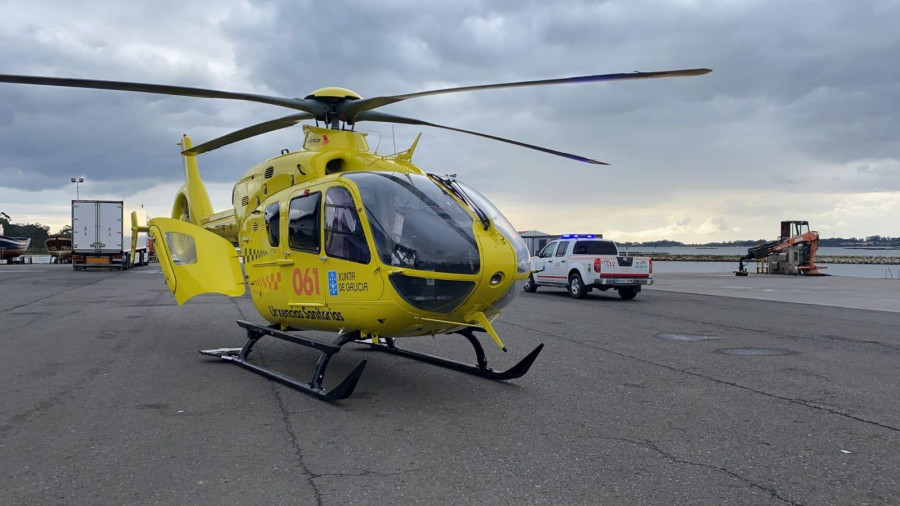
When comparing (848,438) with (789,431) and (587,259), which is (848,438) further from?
(587,259)

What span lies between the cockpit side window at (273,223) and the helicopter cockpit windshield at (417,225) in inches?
59.5

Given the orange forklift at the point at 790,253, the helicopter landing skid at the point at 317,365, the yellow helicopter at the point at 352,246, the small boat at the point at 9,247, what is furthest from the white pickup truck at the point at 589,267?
the small boat at the point at 9,247

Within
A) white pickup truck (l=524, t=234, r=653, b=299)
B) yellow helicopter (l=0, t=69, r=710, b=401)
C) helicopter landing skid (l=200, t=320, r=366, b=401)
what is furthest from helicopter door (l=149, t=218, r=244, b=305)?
white pickup truck (l=524, t=234, r=653, b=299)

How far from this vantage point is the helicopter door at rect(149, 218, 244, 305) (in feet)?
28.9

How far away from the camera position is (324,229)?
659 cm

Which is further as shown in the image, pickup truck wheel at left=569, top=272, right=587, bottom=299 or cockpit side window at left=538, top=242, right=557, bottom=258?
cockpit side window at left=538, top=242, right=557, bottom=258

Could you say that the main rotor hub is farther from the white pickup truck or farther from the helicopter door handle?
the white pickup truck

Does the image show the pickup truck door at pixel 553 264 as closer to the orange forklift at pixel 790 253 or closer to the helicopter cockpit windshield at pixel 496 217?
the helicopter cockpit windshield at pixel 496 217

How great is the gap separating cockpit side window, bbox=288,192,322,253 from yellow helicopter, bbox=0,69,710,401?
0.04 ft

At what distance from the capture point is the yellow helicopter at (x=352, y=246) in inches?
230

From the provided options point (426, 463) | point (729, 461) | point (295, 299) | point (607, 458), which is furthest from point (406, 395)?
point (729, 461)

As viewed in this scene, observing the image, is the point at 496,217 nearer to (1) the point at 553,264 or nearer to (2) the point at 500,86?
(2) the point at 500,86

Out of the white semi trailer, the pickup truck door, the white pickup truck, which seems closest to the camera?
the white pickup truck

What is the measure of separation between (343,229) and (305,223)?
728 mm
